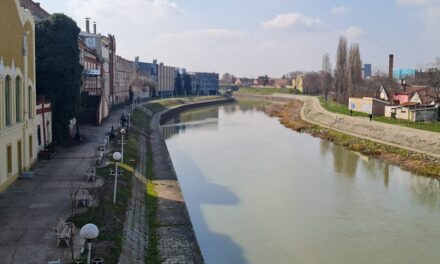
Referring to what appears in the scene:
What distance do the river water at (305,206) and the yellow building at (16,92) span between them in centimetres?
652

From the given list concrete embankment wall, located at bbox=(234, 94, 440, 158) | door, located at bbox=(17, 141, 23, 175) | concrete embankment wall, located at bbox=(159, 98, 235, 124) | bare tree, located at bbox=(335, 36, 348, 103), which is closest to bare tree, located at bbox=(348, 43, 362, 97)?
bare tree, located at bbox=(335, 36, 348, 103)

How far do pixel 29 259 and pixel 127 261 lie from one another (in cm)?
207

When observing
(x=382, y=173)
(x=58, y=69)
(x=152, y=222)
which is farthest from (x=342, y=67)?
(x=152, y=222)

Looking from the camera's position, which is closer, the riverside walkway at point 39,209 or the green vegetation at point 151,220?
the riverside walkway at point 39,209

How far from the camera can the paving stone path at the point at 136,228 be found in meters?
11.1

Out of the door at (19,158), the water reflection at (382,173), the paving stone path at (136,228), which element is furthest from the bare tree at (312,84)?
the door at (19,158)

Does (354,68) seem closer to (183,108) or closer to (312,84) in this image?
(183,108)

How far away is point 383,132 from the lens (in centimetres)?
3572

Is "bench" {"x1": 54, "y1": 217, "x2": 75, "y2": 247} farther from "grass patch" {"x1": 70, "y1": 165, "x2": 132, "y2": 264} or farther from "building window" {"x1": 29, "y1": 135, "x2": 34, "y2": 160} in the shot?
"building window" {"x1": 29, "y1": 135, "x2": 34, "y2": 160}

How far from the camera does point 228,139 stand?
129 feet

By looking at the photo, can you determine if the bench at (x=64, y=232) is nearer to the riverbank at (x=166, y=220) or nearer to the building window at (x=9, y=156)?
the riverbank at (x=166, y=220)

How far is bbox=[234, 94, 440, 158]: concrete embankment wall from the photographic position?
30.0 m

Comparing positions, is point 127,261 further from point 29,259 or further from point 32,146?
point 32,146

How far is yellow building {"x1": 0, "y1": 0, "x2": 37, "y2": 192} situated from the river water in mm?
6521
